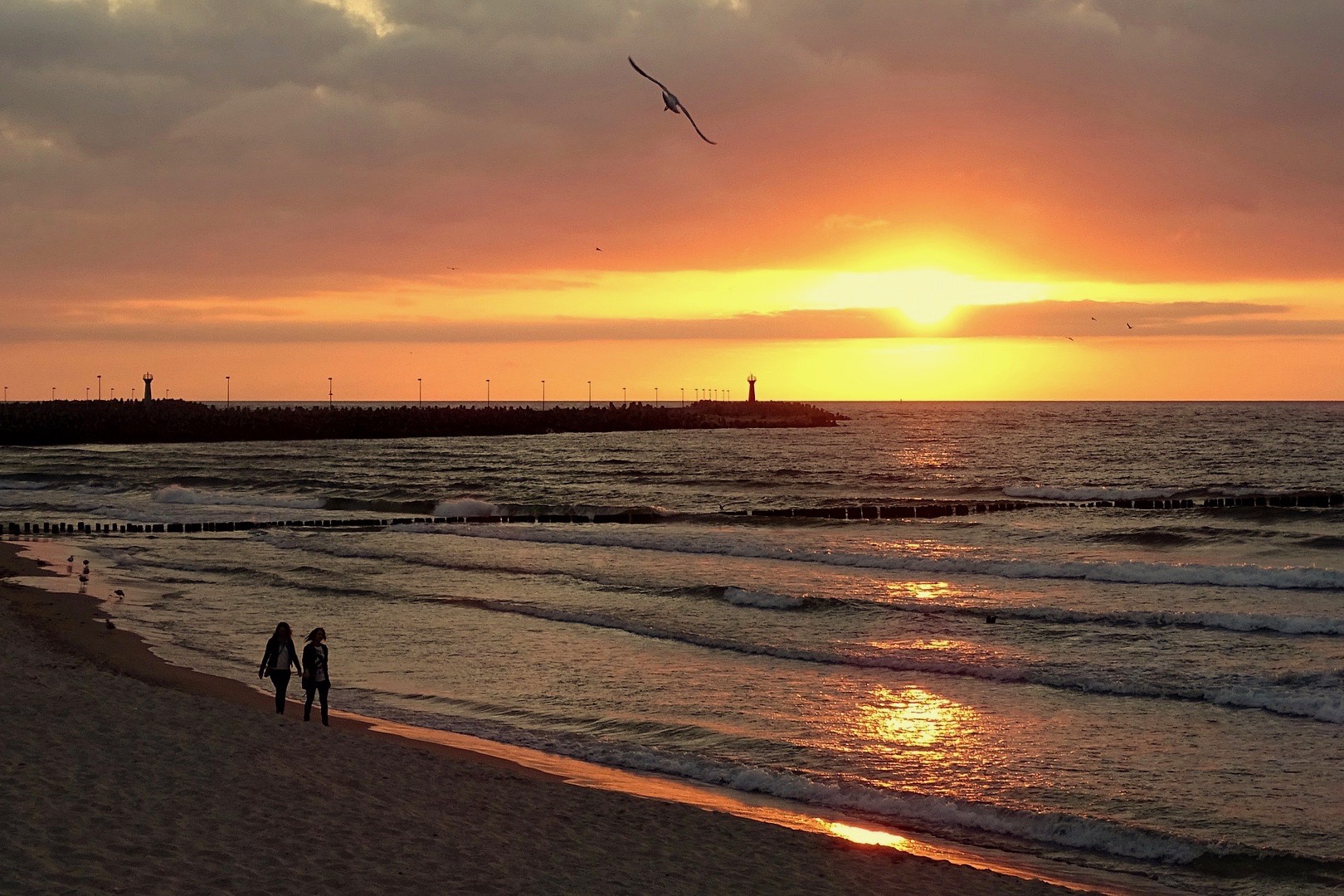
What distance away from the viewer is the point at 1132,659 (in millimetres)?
21047

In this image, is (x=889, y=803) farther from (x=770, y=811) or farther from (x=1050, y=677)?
(x=1050, y=677)

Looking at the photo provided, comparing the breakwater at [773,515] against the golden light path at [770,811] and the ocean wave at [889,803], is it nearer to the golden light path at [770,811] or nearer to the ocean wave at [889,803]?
the golden light path at [770,811]

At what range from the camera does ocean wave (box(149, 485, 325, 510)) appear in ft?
195

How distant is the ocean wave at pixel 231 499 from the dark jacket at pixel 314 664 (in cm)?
4378

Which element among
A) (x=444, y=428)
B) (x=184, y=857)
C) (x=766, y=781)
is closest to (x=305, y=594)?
(x=766, y=781)

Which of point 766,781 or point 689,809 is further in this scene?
point 766,781

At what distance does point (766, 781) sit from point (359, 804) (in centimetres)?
506

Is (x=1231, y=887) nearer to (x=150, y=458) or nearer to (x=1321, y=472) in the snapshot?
(x=1321, y=472)

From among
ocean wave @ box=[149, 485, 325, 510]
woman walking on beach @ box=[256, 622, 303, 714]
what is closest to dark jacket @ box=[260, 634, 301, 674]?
woman walking on beach @ box=[256, 622, 303, 714]

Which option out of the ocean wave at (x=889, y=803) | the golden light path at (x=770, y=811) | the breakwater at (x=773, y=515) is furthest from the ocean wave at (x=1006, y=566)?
the golden light path at (x=770, y=811)

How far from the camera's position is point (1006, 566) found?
33.8 meters

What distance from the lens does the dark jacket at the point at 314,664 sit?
16.2m

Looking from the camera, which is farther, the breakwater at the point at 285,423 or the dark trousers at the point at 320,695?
the breakwater at the point at 285,423

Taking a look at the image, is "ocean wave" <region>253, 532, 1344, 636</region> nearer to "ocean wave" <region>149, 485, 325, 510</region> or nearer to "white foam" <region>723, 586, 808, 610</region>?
"white foam" <region>723, 586, 808, 610</region>
